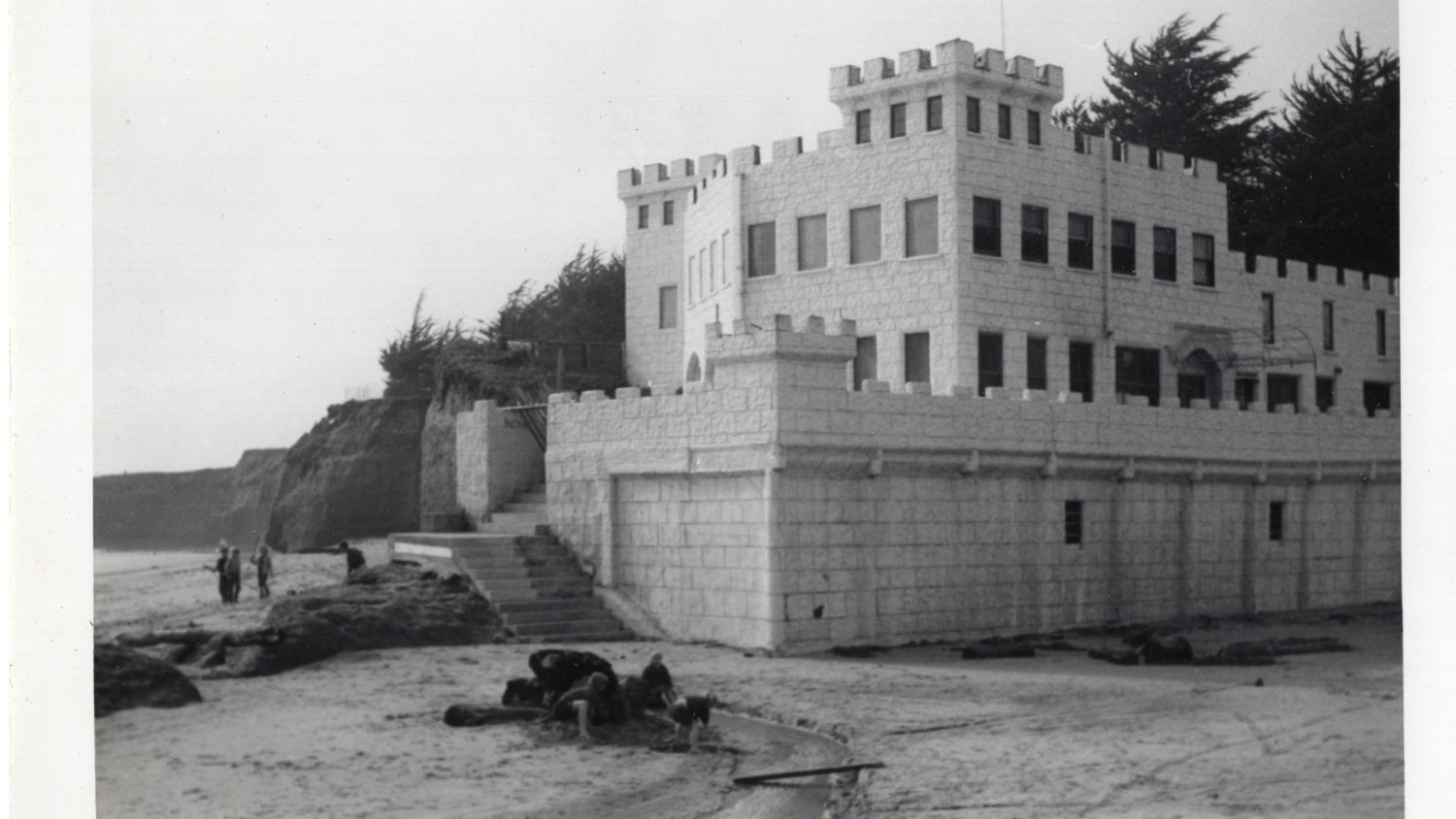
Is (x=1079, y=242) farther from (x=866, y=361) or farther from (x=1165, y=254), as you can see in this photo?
(x=866, y=361)

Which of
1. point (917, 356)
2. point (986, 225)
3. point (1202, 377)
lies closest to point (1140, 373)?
point (1202, 377)

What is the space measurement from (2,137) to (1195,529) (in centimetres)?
1940

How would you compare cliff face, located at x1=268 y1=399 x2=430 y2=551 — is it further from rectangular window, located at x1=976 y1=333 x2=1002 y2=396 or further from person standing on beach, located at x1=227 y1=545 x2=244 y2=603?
rectangular window, located at x1=976 y1=333 x2=1002 y2=396

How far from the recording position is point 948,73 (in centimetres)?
2609

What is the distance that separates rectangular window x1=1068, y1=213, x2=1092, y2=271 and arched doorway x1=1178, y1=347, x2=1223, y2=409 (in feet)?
10.9

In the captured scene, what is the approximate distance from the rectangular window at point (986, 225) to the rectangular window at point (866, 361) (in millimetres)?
2428

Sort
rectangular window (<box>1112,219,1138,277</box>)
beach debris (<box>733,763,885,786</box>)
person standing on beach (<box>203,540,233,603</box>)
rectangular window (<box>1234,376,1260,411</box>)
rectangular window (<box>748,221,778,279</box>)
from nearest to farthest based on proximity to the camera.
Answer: beach debris (<box>733,763,885,786</box>) < person standing on beach (<box>203,540,233,603</box>) < rectangular window (<box>748,221,778,279</box>) < rectangular window (<box>1112,219,1138,277</box>) < rectangular window (<box>1234,376,1260,411</box>)

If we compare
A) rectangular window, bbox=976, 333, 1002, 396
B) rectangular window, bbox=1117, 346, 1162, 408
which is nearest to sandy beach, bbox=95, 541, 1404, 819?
rectangular window, bbox=976, 333, 1002, 396

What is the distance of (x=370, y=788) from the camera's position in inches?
606

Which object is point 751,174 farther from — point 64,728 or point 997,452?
point 64,728

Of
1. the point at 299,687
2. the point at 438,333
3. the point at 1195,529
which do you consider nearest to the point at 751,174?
the point at 438,333

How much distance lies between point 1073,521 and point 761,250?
7487 mm

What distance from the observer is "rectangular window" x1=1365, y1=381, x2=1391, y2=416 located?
94.4ft

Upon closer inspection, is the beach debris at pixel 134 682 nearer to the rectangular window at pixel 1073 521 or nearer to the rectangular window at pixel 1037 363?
the rectangular window at pixel 1073 521
